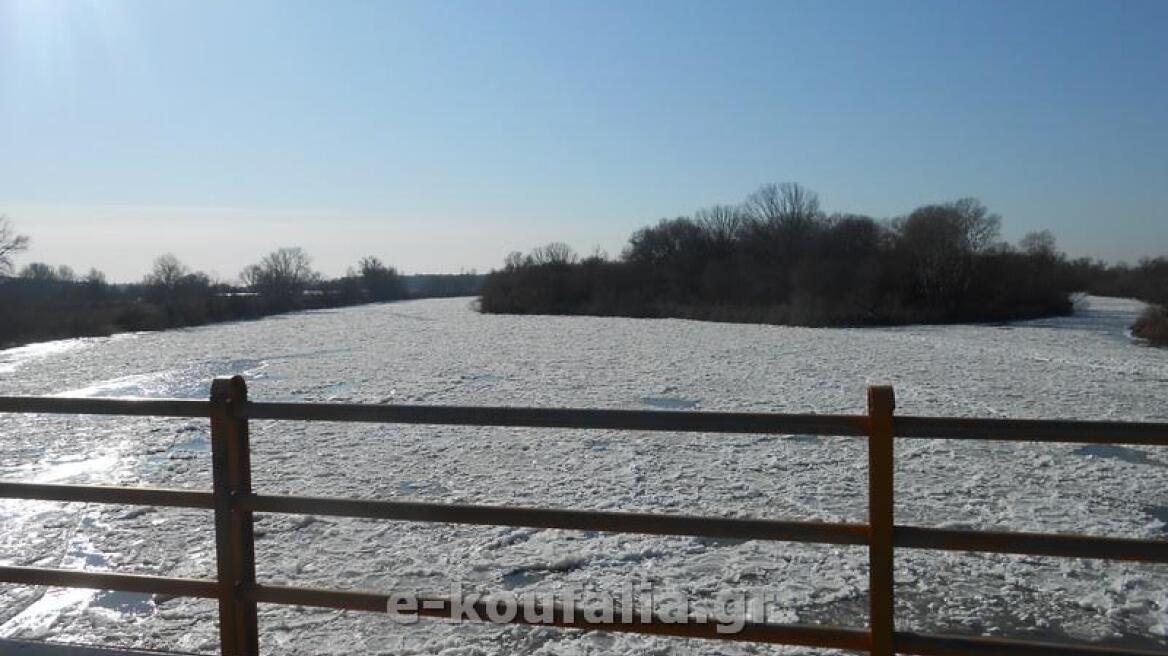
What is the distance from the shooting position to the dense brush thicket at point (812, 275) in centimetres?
5659

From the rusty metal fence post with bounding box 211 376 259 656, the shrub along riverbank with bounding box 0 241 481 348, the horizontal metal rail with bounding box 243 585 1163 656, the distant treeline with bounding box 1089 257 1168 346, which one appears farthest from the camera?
the shrub along riverbank with bounding box 0 241 481 348

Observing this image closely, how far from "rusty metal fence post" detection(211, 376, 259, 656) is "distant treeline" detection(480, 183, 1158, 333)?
4908 centimetres

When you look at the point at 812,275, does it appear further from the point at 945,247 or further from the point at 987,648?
the point at 987,648

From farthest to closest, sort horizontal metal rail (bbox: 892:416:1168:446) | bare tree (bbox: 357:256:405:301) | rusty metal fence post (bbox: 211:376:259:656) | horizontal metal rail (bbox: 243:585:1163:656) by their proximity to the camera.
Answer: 1. bare tree (bbox: 357:256:405:301)
2. rusty metal fence post (bbox: 211:376:259:656)
3. horizontal metal rail (bbox: 243:585:1163:656)
4. horizontal metal rail (bbox: 892:416:1168:446)

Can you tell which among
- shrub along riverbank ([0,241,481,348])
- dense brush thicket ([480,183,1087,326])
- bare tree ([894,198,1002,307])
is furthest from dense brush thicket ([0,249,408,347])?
bare tree ([894,198,1002,307])

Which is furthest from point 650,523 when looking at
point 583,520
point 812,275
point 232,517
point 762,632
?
point 812,275

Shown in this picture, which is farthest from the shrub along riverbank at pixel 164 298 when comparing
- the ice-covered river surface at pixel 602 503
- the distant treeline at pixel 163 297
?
the ice-covered river surface at pixel 602 503

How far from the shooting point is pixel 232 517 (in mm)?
3113

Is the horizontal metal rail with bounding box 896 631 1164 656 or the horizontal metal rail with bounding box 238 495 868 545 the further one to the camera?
the horizontal metal rail with bounding box 238 495 868 545

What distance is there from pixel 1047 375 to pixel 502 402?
12976mm

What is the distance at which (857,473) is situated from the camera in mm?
9734

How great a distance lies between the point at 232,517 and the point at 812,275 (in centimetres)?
6144

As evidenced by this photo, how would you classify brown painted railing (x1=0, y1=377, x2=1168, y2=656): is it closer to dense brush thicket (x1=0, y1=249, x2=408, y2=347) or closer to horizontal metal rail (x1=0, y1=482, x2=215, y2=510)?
horizontal metal rail (x1=0, y1=482, x2=215, y2=510)

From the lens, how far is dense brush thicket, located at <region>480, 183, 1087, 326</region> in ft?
186
